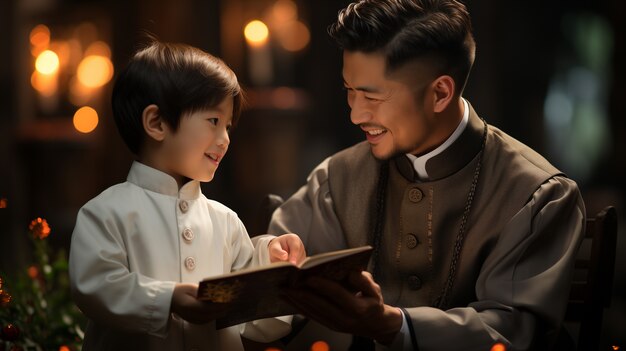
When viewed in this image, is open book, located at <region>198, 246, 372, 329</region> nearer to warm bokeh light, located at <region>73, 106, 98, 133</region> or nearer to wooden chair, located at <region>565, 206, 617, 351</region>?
wooden chair, located at <region>565, 206, 617, 351</region>

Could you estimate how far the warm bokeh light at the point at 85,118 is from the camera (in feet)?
25.9

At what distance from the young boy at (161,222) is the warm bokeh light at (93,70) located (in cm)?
606

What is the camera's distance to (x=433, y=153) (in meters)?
2.59

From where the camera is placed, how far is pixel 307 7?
7691mm

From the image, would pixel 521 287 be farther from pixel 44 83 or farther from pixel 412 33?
pixel 44 83

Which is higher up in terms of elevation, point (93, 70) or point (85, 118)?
point (93, 70)

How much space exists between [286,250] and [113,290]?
519 mm

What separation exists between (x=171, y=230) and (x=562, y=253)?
1.10 m

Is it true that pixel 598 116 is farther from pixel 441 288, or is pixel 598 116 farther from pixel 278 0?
pixel 441 288

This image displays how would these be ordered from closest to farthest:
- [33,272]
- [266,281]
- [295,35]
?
1. [266,281]
2. [33,272]
3. [295,35]

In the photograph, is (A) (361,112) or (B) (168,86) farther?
(A) (361,112)

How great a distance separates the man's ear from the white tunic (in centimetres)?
69

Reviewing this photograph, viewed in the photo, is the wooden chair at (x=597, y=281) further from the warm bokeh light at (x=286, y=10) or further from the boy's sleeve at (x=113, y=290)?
the warm bokeh light at (x=286, y=10)

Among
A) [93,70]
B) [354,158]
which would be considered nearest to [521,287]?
[354,158]
